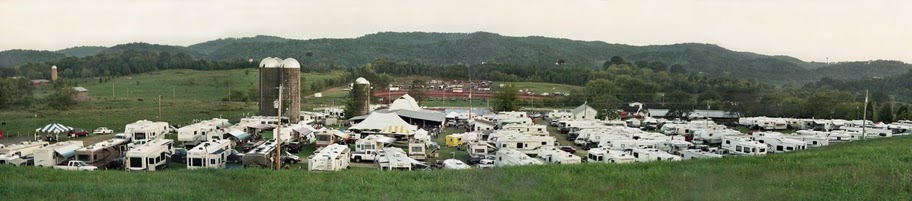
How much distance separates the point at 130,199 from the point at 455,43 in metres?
104

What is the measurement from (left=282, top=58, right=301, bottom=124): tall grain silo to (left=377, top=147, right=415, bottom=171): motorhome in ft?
53.3

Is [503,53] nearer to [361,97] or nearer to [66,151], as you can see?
[361,97]

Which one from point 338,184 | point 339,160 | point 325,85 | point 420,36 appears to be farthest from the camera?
point 420,36

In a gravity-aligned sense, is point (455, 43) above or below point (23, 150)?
above

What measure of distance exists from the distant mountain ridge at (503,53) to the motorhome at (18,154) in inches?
2959

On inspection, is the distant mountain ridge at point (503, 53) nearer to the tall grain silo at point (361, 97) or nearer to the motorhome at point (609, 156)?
the tall grain silo at point (361, 97)

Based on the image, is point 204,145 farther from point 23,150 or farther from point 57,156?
point 23,150

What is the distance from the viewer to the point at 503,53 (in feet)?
334

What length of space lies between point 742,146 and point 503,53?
3256 inches

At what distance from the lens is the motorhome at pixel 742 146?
62.0ft

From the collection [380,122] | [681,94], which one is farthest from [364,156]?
[681,94]

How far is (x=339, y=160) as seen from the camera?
1528cm

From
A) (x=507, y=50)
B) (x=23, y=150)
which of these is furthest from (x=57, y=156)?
(x=507, y=50)

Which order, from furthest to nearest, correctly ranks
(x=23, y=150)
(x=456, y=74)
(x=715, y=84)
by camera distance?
1. (x=456, y=74)
2. (x=715, y=84)
3. (x=23, y=150)
